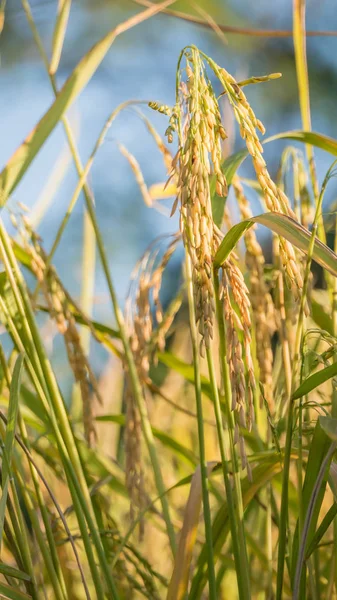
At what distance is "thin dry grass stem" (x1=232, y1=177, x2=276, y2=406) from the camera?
513mm

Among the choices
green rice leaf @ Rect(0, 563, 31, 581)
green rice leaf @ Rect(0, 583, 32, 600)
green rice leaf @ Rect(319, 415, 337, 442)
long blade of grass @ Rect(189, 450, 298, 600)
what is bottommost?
green rice leaf @ Rect(0, 583, 32, 600)

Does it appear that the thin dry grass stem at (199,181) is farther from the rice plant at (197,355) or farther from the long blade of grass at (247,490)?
the long blade of grass at (247,490)

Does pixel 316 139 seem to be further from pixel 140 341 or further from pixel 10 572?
pixel 10 572

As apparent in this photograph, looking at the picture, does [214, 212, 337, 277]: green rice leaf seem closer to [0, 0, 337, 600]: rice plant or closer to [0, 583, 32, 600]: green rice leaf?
[0, 0, 337, 600]: rice plant

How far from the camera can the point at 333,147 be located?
43 centimetres

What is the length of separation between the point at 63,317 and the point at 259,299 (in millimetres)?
161

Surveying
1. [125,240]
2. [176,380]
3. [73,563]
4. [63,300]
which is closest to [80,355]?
[63,300]

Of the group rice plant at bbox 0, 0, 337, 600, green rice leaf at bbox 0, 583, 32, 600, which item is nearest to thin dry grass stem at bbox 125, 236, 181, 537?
rice plant at bbox 0, 0, 337, 600

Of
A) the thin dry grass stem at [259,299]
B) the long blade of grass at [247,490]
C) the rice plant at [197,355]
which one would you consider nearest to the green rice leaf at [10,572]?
the rice plant at [197,355]

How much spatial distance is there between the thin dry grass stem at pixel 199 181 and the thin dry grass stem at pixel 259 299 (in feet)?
0.64

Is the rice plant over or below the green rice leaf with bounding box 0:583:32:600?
over

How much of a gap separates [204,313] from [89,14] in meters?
3.52

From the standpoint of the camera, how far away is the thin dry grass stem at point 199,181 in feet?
0.98

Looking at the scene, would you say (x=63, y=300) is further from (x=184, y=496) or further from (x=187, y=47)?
(x=184, y=496)
